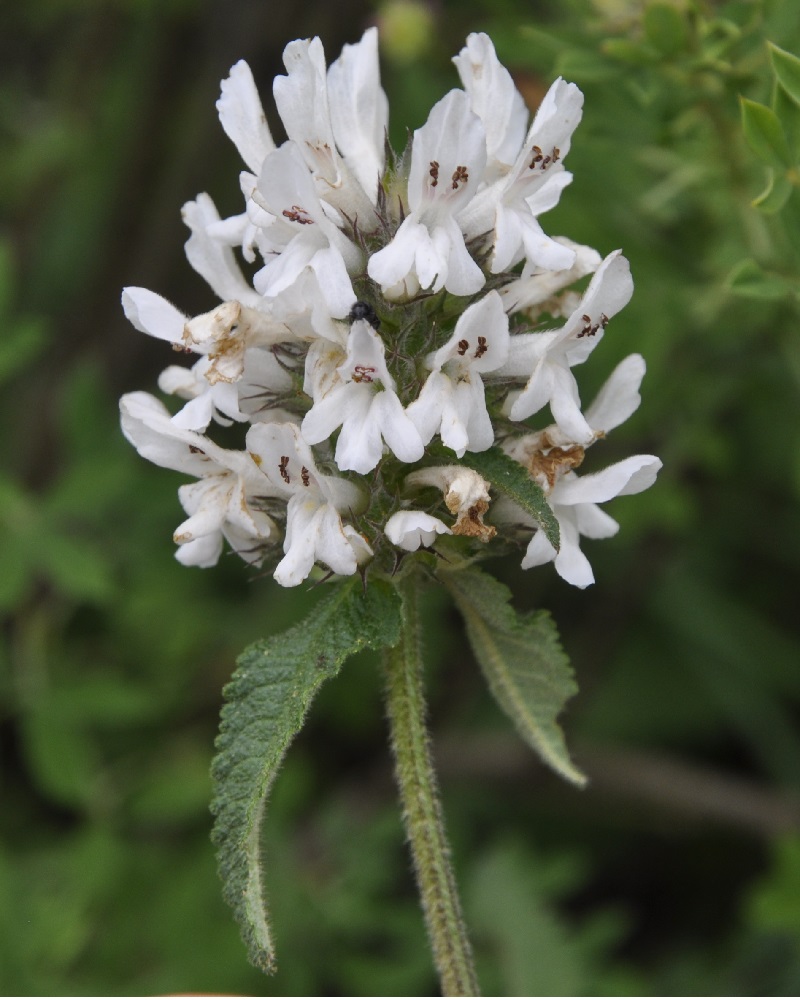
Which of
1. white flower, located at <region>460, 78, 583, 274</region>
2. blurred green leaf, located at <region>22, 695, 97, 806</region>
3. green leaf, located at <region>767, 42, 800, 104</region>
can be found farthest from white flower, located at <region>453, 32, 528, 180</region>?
blurred green leaf, located at <region>22, 695, 97, 806</region>

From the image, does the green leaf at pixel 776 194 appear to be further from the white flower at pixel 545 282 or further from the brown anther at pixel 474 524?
the brown anther at pixel 474 524

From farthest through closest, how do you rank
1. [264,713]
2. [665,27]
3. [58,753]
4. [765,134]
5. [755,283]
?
1. [58,753]
2. [665,27]
3. [755,283]
4. [765,134]
5. [264,713]

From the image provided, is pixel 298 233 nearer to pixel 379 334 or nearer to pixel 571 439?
pixel 379 334

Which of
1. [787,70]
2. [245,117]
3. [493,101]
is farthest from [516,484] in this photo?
[787,70]

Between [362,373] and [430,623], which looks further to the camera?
[430,623]

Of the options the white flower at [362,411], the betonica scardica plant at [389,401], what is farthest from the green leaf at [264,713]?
the white flower at [362,411]
